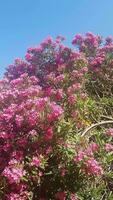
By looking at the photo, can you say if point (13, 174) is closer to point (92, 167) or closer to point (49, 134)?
point (49, 134)

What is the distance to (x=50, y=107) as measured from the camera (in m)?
6.98

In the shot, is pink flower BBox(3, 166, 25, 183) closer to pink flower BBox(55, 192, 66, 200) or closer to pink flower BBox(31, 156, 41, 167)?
pink flower BBox(31, 156, 41, 167)

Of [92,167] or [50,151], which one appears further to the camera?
[50,151]

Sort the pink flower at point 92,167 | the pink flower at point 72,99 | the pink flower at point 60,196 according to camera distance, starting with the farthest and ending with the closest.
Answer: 1. the pink flower at point 72,99
2. the pink flower at point 60,196
3. the pink flower at point 92,167

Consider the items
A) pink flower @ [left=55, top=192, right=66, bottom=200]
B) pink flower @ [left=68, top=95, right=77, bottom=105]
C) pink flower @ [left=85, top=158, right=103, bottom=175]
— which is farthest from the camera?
pink flower @ [left=68, top=95, right=77, bottom=105]

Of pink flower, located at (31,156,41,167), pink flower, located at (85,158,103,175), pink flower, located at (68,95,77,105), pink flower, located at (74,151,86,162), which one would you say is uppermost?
pink flower, located at (68,95,77,105)

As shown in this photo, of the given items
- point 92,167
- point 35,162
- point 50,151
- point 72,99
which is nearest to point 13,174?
point 35,162


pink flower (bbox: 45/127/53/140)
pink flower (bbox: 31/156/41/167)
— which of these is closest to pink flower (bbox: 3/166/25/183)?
pink flower (bbox: 31/156/41/167)

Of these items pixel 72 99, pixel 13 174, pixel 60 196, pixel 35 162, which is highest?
pixel 72 99

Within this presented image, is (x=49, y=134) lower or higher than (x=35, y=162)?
higher

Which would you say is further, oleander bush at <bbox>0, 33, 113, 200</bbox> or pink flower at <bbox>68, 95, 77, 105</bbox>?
pink flower at <bbox>68, 95, 77, 105</bbox>

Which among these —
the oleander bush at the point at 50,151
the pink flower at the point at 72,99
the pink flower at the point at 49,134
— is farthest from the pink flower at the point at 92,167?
the pink flower at the point at 72,99

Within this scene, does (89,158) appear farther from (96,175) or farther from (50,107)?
(50,107)

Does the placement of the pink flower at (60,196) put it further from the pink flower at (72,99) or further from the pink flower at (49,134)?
the pink flower at (72,99)
